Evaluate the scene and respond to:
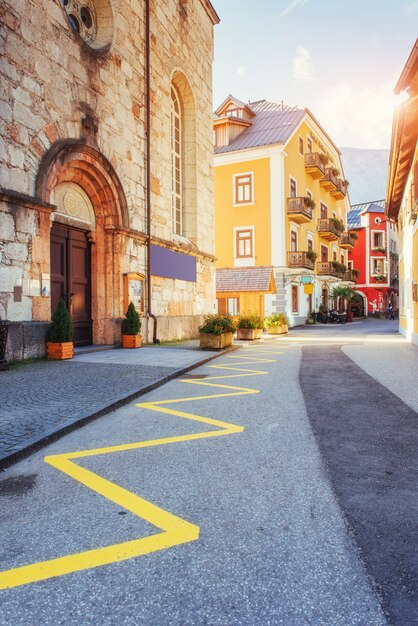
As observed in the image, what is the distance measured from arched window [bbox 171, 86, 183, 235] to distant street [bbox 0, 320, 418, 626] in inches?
567

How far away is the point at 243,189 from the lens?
32094 mm

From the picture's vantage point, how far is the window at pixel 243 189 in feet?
104

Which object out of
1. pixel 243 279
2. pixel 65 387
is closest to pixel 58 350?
pixel 65 387

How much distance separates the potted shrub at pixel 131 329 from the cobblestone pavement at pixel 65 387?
1924 mm

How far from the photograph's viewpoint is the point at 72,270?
1255cm

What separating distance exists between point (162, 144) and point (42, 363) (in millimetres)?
9909

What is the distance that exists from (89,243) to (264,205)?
66.1ft

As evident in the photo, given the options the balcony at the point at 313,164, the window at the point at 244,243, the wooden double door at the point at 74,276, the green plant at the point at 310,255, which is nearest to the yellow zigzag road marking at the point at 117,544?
the wooden double door at the point at 74,276

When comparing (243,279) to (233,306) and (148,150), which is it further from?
(148,150)

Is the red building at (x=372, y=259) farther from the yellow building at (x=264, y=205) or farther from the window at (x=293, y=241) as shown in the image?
the window at (x=293, y=241)

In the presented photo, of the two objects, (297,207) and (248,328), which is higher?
(297,207)

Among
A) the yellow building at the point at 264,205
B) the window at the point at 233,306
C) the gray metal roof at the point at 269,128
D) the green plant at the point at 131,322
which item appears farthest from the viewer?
the gray metal roof at the point at 269,128

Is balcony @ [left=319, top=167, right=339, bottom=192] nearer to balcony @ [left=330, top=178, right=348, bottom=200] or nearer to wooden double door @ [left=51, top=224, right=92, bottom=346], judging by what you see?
balcony @ [left=330, top=178, right=348, bottom=200]

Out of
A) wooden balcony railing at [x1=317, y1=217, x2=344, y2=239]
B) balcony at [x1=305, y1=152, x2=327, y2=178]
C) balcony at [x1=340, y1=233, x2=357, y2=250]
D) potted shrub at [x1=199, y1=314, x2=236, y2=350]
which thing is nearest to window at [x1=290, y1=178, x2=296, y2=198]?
balcony at [x1=305, y1=152, x2=327, y2=178]
